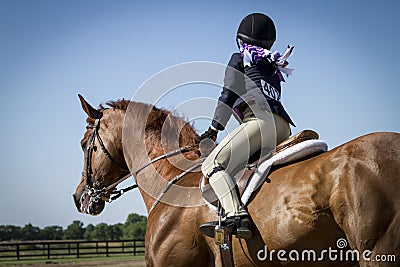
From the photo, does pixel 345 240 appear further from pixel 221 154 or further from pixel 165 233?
pixel 165 233

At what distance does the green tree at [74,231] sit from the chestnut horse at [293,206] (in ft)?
163

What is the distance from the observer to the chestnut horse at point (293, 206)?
4.41 metres

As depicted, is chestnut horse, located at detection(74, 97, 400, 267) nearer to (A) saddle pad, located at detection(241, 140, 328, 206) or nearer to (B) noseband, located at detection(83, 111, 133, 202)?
(A) saddle pad, located at detection(241, 140, 328, 206)

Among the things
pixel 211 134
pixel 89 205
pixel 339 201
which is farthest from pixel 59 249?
pixel 339 201

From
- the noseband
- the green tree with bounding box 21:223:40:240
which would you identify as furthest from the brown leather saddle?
the green tree with bounding box 21:223:40:240

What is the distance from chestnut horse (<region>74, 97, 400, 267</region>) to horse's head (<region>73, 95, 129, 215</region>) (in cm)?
29

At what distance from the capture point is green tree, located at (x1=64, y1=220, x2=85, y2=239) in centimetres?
5525

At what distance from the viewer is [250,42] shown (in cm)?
563

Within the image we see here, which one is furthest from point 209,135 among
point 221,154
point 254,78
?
point 254,78

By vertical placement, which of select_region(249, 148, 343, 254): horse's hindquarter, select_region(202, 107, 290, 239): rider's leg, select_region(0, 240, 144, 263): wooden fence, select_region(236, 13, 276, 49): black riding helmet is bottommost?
select_region(0, 240, 144, 263): wooden fence

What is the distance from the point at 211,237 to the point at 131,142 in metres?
1.94

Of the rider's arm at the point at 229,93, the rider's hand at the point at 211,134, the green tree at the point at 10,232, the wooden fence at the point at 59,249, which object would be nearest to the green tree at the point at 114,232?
the green tree at the point at 10,232

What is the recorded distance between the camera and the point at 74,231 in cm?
5688

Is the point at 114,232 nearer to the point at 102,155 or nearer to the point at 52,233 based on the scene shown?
the point at 52,233
